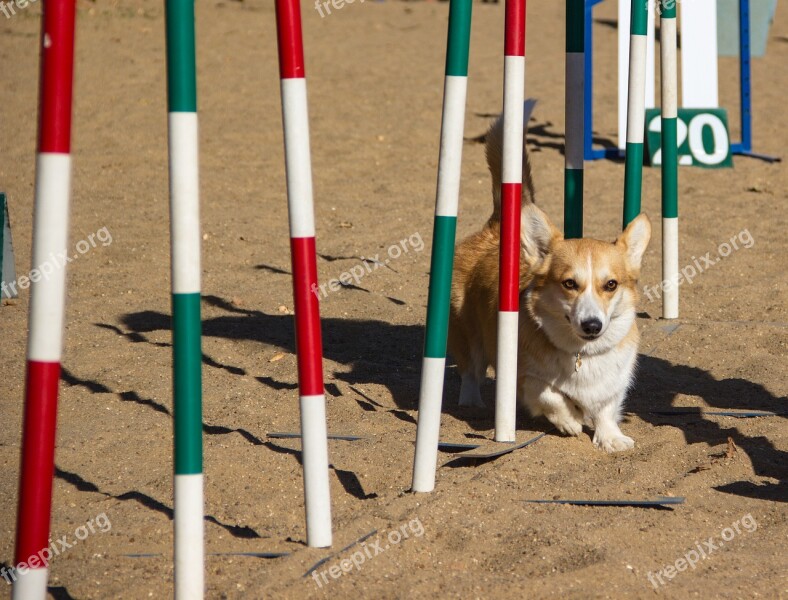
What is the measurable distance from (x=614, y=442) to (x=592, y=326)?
1.65ft

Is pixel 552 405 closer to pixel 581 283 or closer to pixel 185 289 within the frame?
pixel 581 283

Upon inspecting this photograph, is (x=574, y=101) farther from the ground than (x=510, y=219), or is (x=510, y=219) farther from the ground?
(x=574, y=101)

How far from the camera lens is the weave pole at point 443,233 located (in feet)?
9.66

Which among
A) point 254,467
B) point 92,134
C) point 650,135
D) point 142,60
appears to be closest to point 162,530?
point 254,467

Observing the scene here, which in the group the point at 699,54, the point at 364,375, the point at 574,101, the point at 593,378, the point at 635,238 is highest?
the point at 699,54

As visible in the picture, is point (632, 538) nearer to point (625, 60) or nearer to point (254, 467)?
point (254, 467)

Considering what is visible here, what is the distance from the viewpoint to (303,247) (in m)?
2.56

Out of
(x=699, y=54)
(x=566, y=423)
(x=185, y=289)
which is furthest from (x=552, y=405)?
(x=699, y=54)

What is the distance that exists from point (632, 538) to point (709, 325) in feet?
8.20

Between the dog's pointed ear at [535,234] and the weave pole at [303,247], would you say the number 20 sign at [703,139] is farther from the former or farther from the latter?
the weave pole at [303,247]

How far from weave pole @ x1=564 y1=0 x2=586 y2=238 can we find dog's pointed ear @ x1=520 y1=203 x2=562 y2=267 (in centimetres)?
41

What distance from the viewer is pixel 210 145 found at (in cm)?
898

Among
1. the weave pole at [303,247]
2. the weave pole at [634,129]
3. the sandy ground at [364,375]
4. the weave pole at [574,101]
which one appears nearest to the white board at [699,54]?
the sandy ground at [364,375]

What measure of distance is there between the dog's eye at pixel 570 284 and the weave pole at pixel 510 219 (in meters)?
0.30
